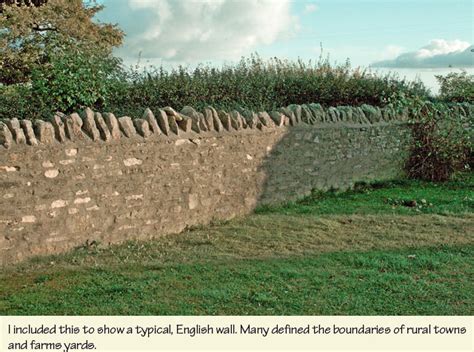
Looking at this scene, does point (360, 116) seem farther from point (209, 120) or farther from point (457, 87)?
point (457, 87)

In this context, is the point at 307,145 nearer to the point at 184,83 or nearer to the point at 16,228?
the point at 184,83

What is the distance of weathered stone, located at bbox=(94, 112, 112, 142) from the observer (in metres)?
7.21

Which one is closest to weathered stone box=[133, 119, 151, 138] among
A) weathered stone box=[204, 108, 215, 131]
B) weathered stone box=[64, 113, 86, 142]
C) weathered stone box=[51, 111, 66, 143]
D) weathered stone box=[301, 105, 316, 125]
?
weathered stone box=[64, 113, 86, 142]

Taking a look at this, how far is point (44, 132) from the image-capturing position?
22.0 feet

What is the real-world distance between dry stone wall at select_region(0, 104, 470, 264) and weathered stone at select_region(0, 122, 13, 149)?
1cm

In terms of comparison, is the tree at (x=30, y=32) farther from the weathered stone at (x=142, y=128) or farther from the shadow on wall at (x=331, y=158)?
the weathered stone at (x=142, y=128)

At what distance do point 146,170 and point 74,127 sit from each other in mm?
1150

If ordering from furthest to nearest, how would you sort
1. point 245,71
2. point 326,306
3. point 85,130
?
1. point 245,71
2. point 85,130
3. point 326,306

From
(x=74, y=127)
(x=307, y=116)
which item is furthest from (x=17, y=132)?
(x=307, y=116)

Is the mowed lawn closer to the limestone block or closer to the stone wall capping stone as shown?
the stone wall capping stone

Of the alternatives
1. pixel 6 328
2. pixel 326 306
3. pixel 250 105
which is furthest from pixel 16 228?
pixel 250 105

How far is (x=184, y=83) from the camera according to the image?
44.3 feet

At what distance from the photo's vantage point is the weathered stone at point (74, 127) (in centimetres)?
695

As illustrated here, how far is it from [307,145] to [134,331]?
21.3 ft
